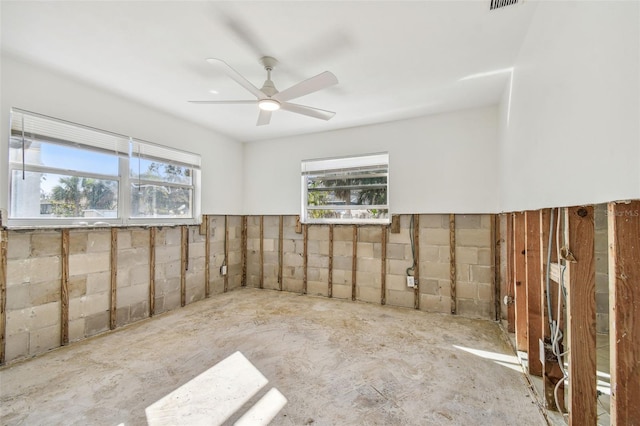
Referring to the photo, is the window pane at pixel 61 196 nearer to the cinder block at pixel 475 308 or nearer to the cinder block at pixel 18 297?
the cinder block at pixel 18 297

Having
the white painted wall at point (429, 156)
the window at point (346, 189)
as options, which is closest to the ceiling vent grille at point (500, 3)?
the white painted wall at point (429, 156)

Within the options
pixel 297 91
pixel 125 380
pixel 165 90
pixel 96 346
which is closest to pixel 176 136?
pixel 165 90

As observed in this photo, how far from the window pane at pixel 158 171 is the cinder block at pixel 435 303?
3942 mm

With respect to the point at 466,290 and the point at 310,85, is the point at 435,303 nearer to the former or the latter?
the point at 466,290

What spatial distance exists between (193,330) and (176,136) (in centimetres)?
269

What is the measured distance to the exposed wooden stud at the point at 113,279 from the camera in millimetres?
3199

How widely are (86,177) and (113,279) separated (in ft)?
3.96

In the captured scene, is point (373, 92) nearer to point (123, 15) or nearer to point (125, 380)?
point (123, 15)

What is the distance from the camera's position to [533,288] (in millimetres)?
2082

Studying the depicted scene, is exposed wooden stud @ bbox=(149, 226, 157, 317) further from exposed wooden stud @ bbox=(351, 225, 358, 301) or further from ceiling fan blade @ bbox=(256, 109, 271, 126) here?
exposed wooden stud @ bbox=(351, 225, 358, 301)

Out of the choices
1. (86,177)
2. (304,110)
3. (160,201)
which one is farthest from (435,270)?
(86,177)

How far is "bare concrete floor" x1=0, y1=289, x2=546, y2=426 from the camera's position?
1.84 metres

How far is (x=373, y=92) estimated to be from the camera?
317 centimetres

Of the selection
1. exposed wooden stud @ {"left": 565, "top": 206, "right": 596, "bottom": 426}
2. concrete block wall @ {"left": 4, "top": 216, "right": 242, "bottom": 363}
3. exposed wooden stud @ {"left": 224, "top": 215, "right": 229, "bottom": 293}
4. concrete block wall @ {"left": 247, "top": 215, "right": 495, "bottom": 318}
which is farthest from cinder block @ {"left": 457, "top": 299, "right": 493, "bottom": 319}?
concrete block wall @ {"left": 4, "top": 216, "right": 242, "bottom": 363}
